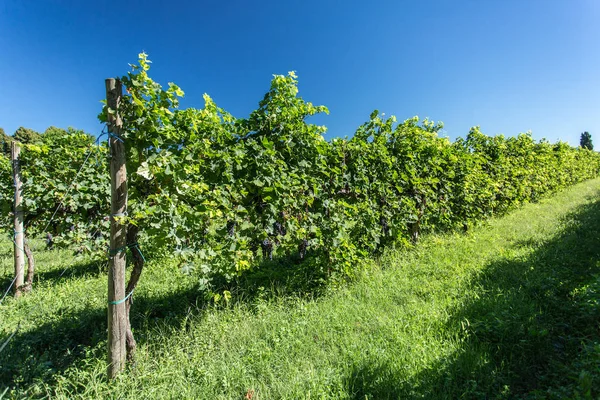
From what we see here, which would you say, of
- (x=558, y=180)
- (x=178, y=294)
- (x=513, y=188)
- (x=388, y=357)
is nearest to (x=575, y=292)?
(x=388, y=357)

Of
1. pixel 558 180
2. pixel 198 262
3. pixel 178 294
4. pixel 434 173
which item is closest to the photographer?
pixel 198 262

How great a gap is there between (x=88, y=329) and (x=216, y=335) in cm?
169

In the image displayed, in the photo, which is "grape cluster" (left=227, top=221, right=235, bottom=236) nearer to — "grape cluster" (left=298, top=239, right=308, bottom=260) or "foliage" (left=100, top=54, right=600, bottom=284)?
"foliage" (left=100, top=54, right=600, bottom=284)

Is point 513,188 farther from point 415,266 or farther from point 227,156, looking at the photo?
point 227,156

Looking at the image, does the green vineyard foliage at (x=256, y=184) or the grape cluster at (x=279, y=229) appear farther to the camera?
the grape cluster at (x=279, y=229)

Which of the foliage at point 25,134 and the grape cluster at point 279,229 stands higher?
the foliage at point 25,134

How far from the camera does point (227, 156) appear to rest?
3.29m

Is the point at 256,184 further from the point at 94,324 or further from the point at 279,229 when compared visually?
the point at 94,324

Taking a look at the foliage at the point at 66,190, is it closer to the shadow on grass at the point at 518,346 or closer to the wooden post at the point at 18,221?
the wooden post at the point at 18,221

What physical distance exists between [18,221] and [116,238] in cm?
415

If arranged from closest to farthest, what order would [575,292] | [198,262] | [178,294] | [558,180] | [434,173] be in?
1. [198,262]
2. [575,292]
3. [178,294]
4. [434,173]
5. [558,180]

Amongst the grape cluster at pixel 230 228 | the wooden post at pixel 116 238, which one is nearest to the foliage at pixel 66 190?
the grape cluster at pixel 230 228

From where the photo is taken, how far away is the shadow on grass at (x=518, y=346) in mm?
2145

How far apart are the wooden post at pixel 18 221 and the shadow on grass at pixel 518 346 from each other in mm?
5753
